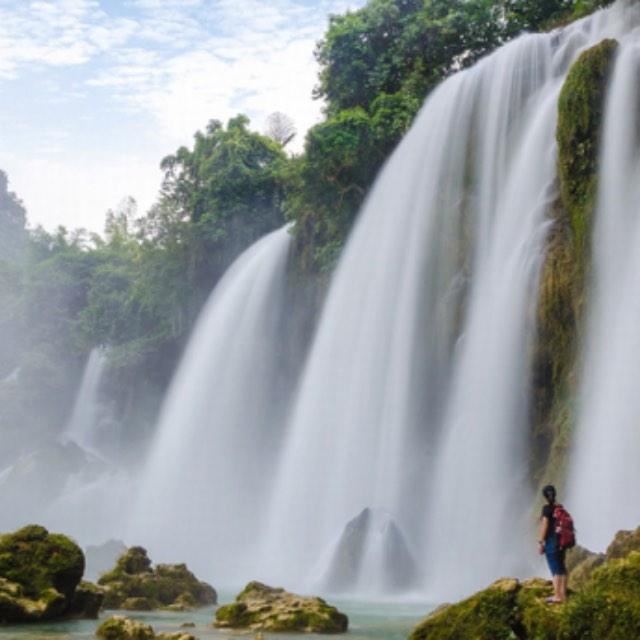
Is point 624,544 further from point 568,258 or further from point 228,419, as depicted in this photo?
point 228,419

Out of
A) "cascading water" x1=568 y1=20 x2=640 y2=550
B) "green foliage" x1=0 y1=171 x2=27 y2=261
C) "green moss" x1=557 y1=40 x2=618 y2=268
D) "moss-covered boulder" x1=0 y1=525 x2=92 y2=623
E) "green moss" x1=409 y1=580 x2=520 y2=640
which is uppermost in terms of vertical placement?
"green foliage" x1=0 y1=171 x2=27 y2=261

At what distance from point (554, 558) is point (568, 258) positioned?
11650 mm

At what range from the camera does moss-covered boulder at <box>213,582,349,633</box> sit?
485 inches

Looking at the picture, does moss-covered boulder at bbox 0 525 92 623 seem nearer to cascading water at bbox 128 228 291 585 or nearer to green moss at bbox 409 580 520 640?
green moss at bbox 409 580 520 640

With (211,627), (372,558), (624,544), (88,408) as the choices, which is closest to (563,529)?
(624,544)

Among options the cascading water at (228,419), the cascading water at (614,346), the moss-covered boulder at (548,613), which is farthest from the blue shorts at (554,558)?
the cascading water at (228,419)

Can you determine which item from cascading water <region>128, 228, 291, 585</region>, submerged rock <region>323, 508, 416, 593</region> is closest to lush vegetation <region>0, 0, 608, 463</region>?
cascading water <region>128, 228, 291, 585</region>

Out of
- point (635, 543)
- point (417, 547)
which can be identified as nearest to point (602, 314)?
point (417, 547)

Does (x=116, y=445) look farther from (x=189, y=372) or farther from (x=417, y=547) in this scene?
(x=417, y=547)

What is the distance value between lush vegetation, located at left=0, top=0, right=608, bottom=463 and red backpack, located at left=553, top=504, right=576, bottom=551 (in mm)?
20220

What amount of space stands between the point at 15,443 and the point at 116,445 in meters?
6.82

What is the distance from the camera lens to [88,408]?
46438mm

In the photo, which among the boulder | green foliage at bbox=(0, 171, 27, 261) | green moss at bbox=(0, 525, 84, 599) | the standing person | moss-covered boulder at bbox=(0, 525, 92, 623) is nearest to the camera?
the standing person

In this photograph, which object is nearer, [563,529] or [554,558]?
[554,558]
